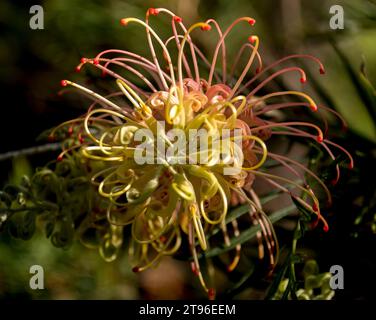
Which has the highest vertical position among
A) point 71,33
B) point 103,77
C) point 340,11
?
point 71,33

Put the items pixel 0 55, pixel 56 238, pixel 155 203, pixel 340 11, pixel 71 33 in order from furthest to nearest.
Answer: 1. pixel 0 55
2. pixel 71 33
3. pixel 340 11
4. pixel 56 238
5. pixel 155 203

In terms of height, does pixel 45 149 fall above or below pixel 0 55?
below

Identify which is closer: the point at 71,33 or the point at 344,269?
the point at 344,269

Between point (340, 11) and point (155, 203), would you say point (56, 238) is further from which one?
point (340, 11)

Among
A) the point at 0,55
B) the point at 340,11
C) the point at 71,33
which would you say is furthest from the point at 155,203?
the point at 0,55

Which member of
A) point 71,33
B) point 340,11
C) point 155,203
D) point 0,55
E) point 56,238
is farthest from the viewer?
point 0,55
